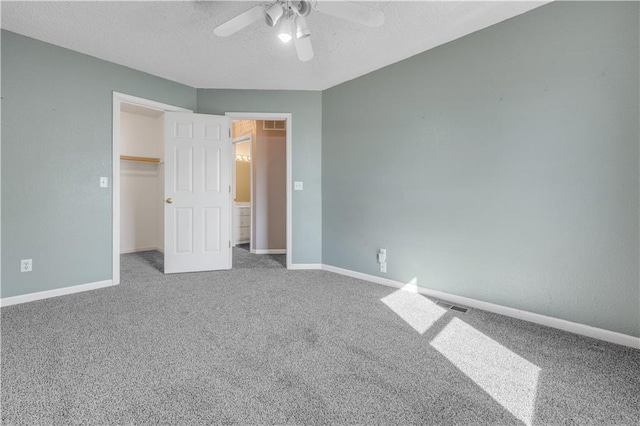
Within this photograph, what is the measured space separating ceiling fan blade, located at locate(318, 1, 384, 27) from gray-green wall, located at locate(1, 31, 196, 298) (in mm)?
2600

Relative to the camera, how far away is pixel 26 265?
2.51 metres

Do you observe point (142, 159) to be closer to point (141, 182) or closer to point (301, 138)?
point (141, 182)

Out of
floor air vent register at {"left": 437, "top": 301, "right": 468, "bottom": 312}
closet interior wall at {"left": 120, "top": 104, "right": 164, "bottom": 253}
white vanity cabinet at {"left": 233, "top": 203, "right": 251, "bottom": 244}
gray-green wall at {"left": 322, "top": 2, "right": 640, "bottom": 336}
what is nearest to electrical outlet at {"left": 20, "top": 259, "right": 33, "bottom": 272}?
closet interior wall at {"left": 120, "top": 104, "right": 164, "bottom": 253}

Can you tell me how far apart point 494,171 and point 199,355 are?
8.21 feet

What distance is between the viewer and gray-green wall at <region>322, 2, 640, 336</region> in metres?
1.80

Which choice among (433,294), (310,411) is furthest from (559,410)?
(433,294)

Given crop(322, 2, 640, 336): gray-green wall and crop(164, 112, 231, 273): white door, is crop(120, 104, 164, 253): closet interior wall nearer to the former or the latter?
crop(164, 112, 231, 273): white door

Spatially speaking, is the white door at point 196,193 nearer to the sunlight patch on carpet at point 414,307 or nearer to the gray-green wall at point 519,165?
the gray-green wall at point 519,165

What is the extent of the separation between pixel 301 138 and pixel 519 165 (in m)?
2.41

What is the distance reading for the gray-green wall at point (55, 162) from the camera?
2438 mm

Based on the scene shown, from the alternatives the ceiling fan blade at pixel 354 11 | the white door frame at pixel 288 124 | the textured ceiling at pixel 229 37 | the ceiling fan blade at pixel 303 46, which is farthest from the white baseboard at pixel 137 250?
the ceiling fan blade at pixel 354 11

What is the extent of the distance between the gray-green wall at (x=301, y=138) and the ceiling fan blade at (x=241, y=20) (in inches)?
70.7

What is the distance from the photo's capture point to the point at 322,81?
3391mm

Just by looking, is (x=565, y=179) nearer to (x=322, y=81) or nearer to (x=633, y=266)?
(x=633, y=266)
